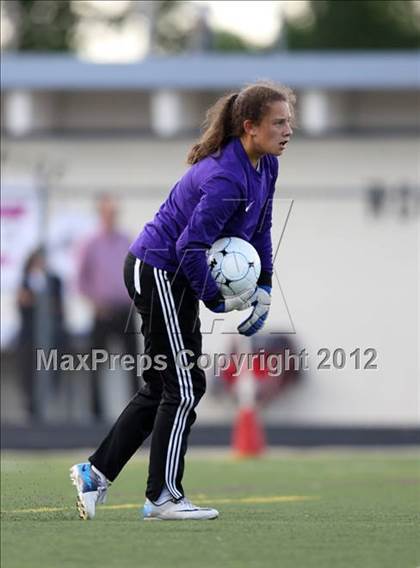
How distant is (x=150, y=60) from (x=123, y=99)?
638 millimetres

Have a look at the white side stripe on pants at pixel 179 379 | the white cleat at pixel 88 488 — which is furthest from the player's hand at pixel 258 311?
the white cleat at pixel 88 488

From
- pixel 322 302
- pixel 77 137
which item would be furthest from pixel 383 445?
pixel 77 137

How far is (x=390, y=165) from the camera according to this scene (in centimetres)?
2005

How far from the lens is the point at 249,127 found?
25.1 ft

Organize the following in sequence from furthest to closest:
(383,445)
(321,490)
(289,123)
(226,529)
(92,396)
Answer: (92,396), (383,445), (321,490), (289,123), (226,529)

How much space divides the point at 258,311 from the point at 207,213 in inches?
31.2

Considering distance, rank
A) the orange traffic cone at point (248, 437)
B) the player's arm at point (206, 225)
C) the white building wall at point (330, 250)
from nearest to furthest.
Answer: the player's arm at point (206, 225) → the orange traffic cone at point (248, 437) → the white building wall at point (330, 250)

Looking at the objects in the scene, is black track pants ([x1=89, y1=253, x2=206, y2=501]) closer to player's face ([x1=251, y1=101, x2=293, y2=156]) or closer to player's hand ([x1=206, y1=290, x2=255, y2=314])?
player's hand ([x1=206, y1=290, x2=255, y2=314])

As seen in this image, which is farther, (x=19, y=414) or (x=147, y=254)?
(x=19, y=414)

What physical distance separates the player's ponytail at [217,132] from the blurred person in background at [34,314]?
37.2ft

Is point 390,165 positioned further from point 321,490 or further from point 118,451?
point 118,451

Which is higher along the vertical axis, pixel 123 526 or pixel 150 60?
pixel 150 60

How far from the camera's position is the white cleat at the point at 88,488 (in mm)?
7789

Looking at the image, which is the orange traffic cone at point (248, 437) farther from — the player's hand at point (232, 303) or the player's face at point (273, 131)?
the player's face at point (273, 131)
